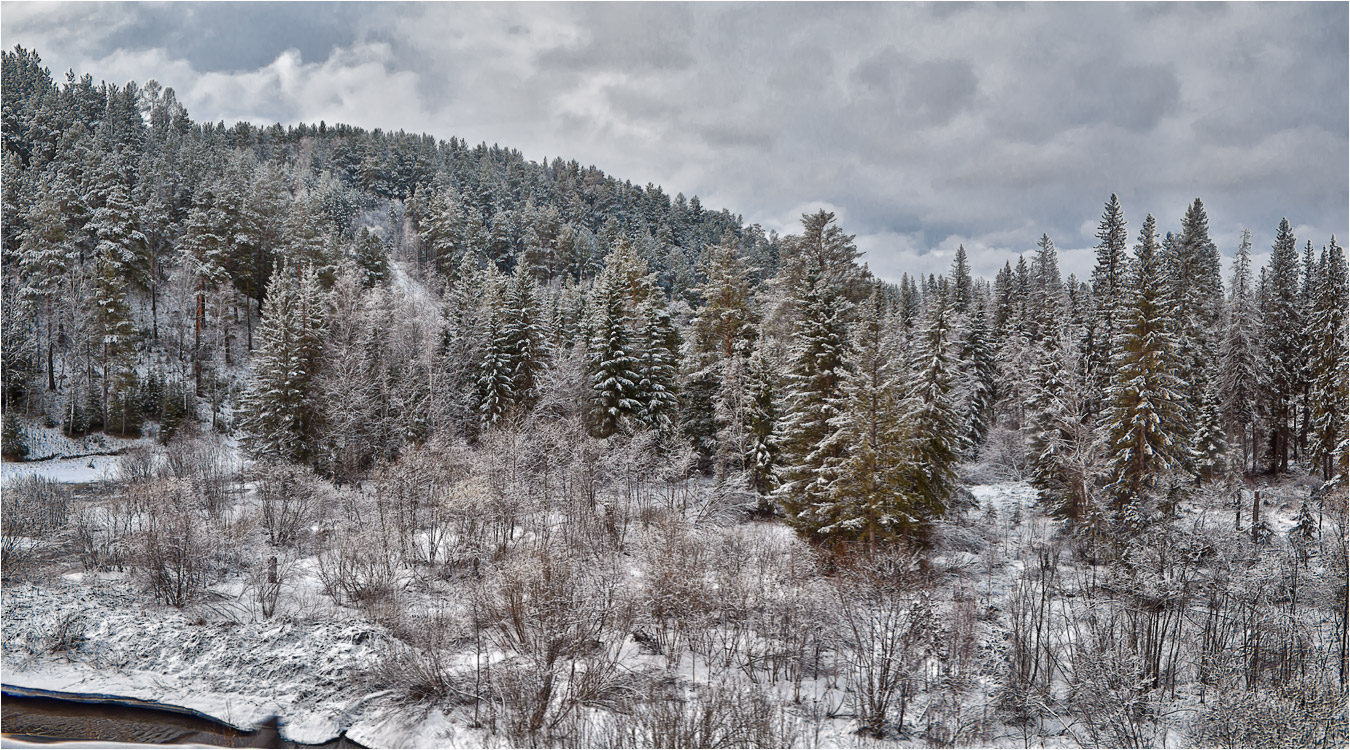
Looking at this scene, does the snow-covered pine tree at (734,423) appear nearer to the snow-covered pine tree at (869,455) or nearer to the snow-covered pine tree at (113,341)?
the snow-covered pine tree at (869,455)

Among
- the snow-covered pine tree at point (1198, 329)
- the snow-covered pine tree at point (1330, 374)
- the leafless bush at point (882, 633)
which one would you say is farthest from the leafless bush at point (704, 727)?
the snow-covered pine tree at point (1330, 374)

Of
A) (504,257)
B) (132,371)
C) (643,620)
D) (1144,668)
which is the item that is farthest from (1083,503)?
(504,257)

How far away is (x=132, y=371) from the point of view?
4484 centimetres

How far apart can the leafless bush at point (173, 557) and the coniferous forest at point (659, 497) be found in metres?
0.13


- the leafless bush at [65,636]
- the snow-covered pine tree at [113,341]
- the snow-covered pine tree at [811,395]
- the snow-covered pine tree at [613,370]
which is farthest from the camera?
the snow-covered pine tree at [113,341]

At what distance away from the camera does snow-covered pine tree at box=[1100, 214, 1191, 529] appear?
98.1 feet

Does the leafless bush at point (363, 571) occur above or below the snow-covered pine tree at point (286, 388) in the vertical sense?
below

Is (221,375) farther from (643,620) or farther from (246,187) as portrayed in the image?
A: (643,620)

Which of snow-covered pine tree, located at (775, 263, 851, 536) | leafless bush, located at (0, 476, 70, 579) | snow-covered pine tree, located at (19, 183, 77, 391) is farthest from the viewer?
snow-covered pine tree, located at (19, 183, 77, 391)

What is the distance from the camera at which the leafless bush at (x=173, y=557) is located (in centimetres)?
2508

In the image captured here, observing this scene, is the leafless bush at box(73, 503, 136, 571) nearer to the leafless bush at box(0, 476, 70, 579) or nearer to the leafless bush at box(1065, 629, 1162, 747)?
the leafless bush at box(0, 476, 70, 579)

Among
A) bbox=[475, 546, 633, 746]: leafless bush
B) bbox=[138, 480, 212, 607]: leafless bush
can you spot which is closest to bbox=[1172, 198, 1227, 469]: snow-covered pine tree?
bbox=[475, 546, 633, 746]: leafless bush

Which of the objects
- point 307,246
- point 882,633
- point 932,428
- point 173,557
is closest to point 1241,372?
point 932,428

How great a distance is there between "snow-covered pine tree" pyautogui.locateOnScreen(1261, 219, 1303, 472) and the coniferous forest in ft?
1.08
